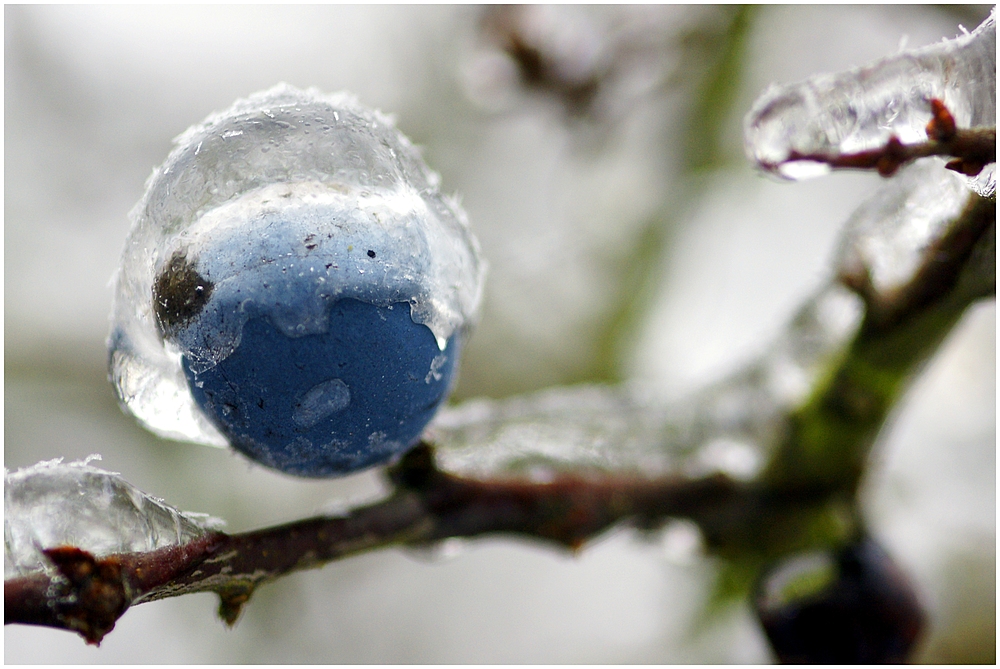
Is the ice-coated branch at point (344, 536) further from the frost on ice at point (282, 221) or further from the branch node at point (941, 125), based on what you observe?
the branch node at point (941, 125)

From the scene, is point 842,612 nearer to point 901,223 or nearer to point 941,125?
point 901,223

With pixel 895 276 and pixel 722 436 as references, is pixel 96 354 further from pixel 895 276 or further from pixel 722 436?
pixel 895 276

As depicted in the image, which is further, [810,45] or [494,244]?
[494,244]

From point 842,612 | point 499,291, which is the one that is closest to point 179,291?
point 842,612

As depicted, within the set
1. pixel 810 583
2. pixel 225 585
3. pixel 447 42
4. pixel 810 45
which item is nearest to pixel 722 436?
pixel 810 583

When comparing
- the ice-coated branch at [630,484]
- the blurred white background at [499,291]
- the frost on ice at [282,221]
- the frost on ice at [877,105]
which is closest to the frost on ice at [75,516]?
the ice-coated branch at [630,484]

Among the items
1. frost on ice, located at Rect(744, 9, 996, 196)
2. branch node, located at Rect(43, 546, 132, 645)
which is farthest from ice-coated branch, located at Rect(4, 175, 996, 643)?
frost on ice, located at Rect(744, 9, 996, 196)

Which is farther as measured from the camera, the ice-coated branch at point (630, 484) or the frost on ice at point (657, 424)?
the frost on ice at point (657, 424)
